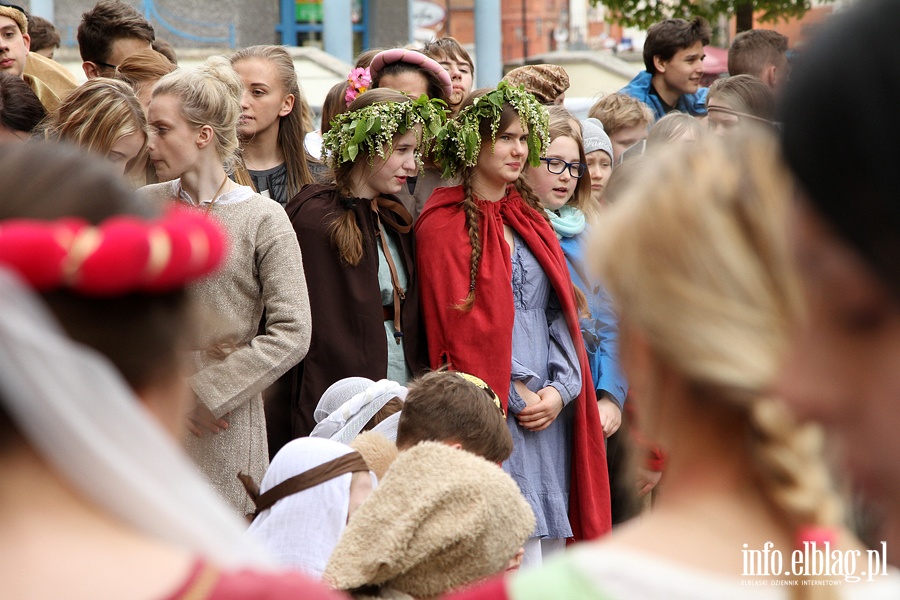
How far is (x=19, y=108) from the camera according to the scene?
4758mm

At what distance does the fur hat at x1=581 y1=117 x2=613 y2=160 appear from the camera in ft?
19.9

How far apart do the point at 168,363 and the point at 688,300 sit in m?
0.56

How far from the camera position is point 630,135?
671cm

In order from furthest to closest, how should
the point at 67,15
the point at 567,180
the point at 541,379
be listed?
the point at 67,15 < the point at 567,180 < the point at 541,379

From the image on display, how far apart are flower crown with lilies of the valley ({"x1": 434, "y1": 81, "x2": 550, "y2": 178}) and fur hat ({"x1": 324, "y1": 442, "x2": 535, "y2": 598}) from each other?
7.94 feet

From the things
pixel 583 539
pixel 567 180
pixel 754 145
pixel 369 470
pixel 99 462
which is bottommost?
pixel 583 539

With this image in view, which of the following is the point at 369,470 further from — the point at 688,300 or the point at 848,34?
the point at 848,34

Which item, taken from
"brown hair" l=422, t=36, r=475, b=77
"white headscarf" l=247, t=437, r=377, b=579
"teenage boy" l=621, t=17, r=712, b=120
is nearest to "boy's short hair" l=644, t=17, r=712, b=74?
"teenage boy" l=621, t=17, r=712, b=120

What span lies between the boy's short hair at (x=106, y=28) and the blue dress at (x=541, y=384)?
2570 mm

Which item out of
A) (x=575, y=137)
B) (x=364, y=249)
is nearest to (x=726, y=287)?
(x=364, y=249)

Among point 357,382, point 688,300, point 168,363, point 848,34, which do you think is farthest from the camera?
point 357,382

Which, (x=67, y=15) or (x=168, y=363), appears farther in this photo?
(x=67, y=15)

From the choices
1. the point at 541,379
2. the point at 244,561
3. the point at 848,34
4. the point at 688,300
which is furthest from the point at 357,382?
the point at 848,34

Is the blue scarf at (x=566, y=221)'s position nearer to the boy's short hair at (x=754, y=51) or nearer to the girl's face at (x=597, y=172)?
the girl's face at (x=597, y=172)
